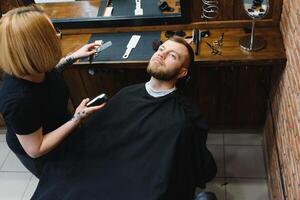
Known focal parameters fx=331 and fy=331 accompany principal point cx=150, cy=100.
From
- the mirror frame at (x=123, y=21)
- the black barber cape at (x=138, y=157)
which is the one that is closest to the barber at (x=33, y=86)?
the black barber cape at (x=138, y=157)

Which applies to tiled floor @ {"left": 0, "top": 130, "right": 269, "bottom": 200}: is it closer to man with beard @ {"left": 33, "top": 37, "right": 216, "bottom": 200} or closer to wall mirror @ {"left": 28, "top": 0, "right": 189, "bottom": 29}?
man with beard @ {"left": 33, "top": 37, "right": 216, "bottom": 200}

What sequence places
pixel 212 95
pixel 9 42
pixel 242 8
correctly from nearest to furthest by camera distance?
pixel 9 42
pixel 242 8
pixel 212 95

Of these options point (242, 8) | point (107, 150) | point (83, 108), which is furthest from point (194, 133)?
point (242, 8)

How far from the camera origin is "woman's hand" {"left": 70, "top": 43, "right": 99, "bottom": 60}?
2.21 meters

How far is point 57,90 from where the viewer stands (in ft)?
6.01

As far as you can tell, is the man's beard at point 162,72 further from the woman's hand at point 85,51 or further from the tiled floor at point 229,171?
the tiled floor at point 229,171

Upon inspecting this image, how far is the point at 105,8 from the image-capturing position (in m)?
2.52

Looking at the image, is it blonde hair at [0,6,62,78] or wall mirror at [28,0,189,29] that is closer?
blonde hair at [0,6,62,78]

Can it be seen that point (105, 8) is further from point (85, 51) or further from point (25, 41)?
point (25, 41)

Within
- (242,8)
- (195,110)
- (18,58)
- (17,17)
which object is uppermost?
(17,17)

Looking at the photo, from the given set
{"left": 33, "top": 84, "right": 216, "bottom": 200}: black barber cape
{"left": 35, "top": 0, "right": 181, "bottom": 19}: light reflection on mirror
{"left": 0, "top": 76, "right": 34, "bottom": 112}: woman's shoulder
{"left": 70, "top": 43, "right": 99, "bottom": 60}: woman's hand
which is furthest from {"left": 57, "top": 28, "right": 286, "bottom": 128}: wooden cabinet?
{"left": 0, "top": 76, "right": 34, "bottom": 112}: woman's shoulder

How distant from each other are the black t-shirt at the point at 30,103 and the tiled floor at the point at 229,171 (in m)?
1.05

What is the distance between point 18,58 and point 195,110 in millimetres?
984

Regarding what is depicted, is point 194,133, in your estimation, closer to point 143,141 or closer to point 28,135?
point 143,141
